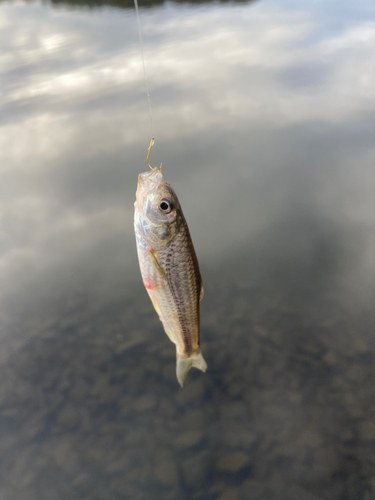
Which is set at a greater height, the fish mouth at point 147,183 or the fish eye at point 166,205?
the fish mouth at point 147,183

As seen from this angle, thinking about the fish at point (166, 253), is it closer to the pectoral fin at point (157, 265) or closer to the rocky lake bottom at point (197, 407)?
the pectoral fin at point (157, 265)

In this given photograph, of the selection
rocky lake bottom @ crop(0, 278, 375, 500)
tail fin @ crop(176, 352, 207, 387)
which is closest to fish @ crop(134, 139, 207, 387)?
tail fin @ crop(176, 352, 207, 387)

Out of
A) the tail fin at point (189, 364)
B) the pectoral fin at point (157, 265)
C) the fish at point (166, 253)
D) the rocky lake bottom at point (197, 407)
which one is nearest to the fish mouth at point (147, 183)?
the fish at point (166, 253)

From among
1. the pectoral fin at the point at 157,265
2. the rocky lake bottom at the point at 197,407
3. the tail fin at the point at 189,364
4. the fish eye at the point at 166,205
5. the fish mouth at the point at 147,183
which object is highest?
the fish mouth at the point at 147,183

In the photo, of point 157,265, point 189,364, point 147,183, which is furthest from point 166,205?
point 189,364

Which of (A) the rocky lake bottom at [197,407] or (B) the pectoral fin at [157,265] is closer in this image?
(B) the pectoral fin at [157,265]

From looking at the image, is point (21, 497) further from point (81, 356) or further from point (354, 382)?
point (354, 382)

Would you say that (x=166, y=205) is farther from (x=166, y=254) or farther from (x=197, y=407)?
(x=197, y=407)

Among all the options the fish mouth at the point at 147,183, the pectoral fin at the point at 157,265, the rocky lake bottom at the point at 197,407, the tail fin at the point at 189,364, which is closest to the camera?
the fish mouth at the point at 147,183

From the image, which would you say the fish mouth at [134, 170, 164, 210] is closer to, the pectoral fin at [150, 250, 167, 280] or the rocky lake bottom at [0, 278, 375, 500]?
the pectoral fin at [150, 250, 167, 280]
